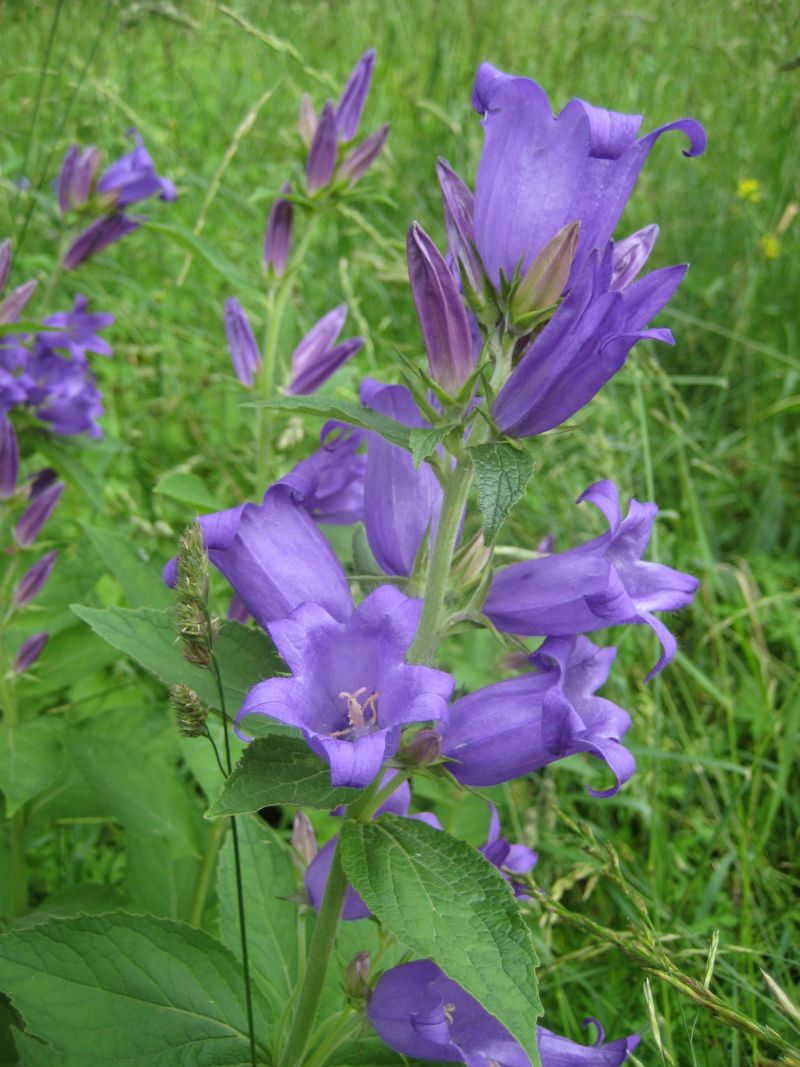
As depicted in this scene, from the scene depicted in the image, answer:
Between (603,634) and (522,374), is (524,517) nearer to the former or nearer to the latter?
(603,634)

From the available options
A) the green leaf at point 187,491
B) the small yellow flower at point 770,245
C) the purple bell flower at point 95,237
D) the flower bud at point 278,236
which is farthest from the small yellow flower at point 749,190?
the green leaf at point 187,491

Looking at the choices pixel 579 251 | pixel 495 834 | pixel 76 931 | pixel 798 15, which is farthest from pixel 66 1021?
pixel 798 15

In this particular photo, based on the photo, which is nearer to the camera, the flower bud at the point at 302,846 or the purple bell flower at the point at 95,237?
the flower bud at the point at 302,846

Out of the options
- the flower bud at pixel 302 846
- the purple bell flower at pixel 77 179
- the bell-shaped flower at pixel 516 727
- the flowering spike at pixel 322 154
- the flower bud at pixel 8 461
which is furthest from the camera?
the purple bell flower at pixel 77 179

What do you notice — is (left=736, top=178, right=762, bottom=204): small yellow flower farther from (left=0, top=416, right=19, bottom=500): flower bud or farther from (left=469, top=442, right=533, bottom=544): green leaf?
(left=469, top=442, right=533, bottom=544): green leaf

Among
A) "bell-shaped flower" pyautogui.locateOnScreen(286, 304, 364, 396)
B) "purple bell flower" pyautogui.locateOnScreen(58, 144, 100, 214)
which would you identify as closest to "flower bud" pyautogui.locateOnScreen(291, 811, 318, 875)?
"bell-shaped flower" pyautogui.locateOnScreen(286, 304, 364, 396)

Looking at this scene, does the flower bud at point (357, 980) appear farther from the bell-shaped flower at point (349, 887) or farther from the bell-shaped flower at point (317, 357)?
the bell-shaped flower at point (317, 357)

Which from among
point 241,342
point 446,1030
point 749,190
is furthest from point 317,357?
point 749,190
